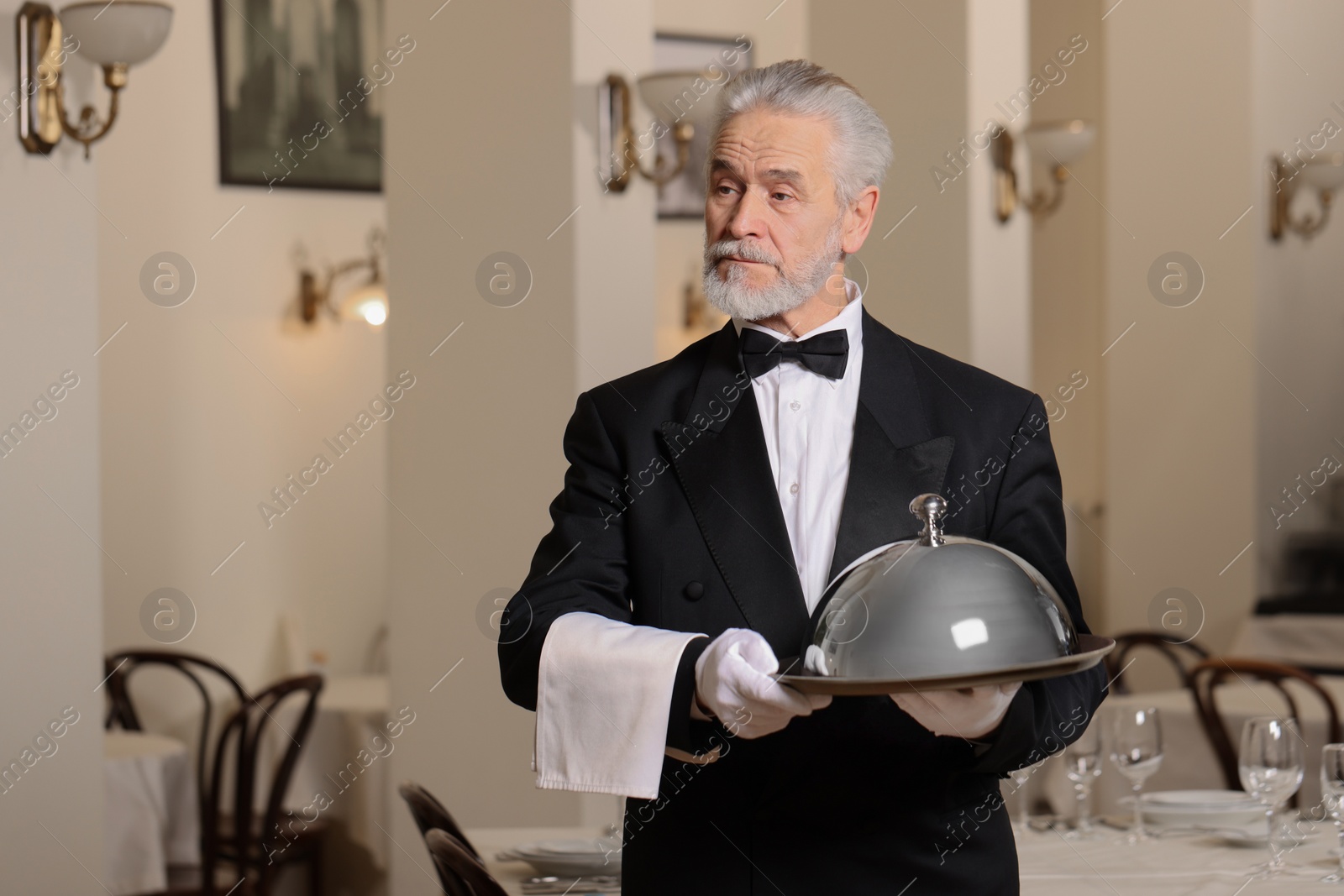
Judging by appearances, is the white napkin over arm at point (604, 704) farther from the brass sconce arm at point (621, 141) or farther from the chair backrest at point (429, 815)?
the brass sconce arm at point (621, 141)

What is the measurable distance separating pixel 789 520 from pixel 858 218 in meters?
0.37

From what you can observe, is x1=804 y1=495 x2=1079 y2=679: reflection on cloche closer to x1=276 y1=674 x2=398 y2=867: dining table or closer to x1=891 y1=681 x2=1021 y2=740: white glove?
x1=891 y1=681 x2=1021 y2=740: white glove

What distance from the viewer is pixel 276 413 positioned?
609 cm

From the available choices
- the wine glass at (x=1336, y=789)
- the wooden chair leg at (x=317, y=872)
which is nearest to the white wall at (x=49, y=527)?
the wooden chair leg at (x=317, y=872)

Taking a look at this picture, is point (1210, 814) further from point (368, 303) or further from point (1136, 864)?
point (368, 303)

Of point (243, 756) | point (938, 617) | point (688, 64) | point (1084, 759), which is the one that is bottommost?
point (243, 756)

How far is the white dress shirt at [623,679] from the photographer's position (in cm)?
143

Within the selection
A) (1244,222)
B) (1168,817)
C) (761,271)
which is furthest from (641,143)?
(1244,222)

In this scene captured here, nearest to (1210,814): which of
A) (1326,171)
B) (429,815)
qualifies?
(429,815)

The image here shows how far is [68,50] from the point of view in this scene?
3316 mm

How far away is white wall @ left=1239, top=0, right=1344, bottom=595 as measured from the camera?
6281 mm

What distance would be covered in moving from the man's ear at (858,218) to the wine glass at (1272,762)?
1.33 meters

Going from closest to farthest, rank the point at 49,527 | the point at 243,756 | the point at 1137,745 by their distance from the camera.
Answer: the point at 1137,745 < the point at 49,527 < the point at 243,756

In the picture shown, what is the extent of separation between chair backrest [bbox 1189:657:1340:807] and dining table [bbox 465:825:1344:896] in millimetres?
1423
